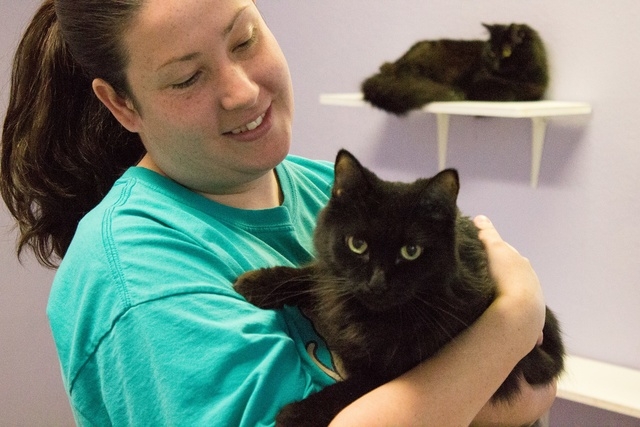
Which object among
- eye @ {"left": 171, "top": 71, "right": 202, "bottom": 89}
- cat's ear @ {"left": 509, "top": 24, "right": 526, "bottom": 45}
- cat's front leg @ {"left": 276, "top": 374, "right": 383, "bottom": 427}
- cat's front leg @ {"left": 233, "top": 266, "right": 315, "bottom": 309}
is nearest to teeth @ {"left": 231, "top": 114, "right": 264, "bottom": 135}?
eye @ {"left": 171, "top": 71, "right": 202, "bottom": 89}

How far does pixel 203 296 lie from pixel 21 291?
2078 millimetres

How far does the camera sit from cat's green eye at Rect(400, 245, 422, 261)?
3.33 ft

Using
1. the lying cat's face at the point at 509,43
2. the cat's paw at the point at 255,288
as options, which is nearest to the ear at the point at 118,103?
the cat's paw at the point at 255,288

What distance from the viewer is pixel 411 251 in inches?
40.1

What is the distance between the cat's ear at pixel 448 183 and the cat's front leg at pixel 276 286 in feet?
0.93

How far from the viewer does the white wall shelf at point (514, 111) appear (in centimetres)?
196

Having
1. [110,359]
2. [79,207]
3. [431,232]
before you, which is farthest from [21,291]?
[431,232]

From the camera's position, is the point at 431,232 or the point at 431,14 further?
the point at 431,14

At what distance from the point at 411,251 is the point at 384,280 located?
75mm

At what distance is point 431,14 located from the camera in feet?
7.82

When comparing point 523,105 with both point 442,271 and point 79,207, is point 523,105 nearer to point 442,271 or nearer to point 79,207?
point 442,271

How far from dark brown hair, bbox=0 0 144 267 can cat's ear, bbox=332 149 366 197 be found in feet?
1.72

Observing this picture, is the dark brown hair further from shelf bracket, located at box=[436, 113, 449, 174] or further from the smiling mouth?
shelf bracket, located at box=[436, 113, 449, 174]

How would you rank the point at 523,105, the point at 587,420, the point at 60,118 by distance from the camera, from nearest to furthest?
the point at 60,118, the point at 523,105, the point at 587,420
